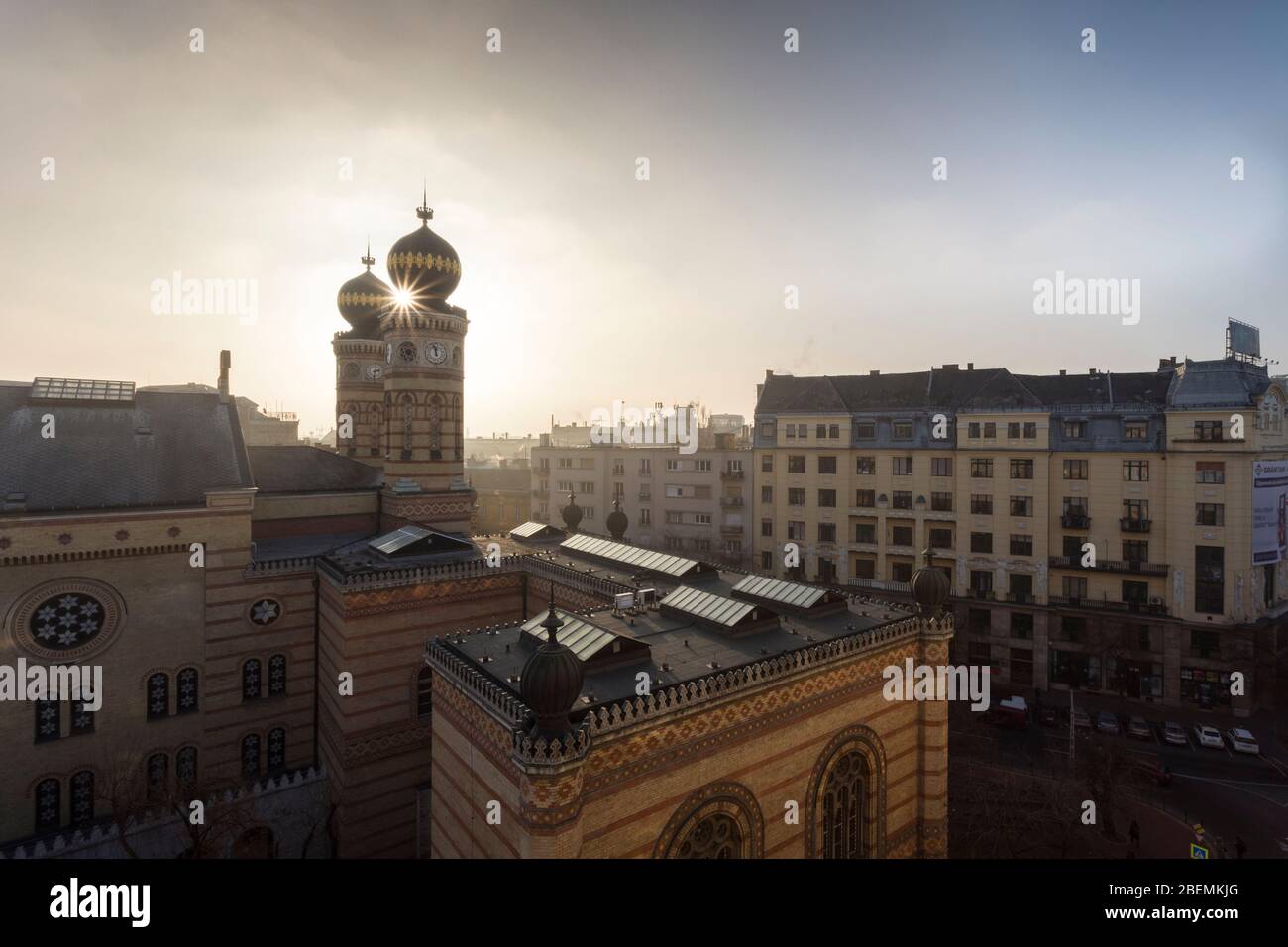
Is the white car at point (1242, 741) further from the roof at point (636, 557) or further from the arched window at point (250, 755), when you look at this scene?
the arched window at point (250, 755)

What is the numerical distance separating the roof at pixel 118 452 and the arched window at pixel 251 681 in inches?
277

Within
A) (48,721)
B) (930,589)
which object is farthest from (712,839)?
(48,721)

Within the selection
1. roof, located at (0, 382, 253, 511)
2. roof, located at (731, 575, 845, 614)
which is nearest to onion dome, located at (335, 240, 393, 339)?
roof, located at (0, 382, 253, 511)

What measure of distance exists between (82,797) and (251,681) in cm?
614

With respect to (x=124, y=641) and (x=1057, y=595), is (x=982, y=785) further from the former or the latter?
(x=124, y=641)

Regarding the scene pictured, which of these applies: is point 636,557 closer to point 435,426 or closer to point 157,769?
point 435,426

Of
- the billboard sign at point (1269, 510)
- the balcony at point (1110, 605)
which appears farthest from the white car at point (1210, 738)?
the billboard sign at point (1269, 510)

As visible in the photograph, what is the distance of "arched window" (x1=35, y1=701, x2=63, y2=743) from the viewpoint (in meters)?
22.1

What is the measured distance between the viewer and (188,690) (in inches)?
972

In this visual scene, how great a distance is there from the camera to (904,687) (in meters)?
19.5

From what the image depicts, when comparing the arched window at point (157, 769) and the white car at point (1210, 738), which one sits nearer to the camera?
the arched window at point (157, 769)

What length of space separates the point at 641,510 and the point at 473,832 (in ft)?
165

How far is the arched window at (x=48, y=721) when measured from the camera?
22.1 m
